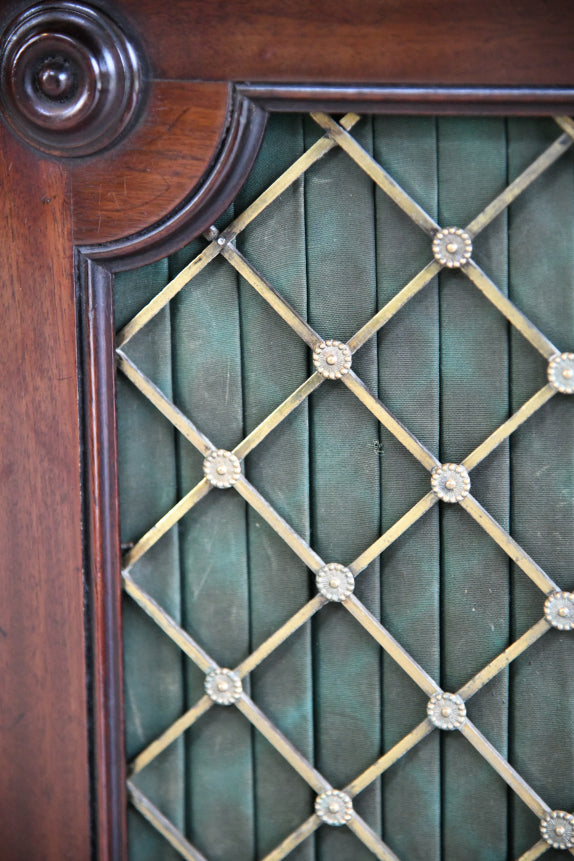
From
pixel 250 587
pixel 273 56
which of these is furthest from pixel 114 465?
pixel 273 56

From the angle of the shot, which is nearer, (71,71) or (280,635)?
(71,71)

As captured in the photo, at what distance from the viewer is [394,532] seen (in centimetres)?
78

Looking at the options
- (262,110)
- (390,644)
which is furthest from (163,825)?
(262,110)

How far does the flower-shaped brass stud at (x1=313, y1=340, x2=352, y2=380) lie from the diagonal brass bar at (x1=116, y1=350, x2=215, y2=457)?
0.14 meters

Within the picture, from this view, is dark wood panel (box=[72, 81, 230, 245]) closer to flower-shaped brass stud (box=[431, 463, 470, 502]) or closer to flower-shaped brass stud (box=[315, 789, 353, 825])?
flower-shaped brass stud (box=[431, 463, 470, 502])

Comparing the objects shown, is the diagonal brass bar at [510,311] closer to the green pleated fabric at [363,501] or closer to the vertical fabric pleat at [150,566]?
the green pleated fabric at [363,501]

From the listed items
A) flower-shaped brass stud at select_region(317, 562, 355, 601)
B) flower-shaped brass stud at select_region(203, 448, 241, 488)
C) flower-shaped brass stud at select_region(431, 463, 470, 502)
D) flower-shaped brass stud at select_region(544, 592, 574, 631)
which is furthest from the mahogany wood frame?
flower-shaped brass stud at select_region(544, 592, 574, 631)

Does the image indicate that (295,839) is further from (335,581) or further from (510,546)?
(510,546)

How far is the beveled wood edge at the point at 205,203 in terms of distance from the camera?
28.6 inches

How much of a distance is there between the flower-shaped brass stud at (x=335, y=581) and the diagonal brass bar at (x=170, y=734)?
0.59ft

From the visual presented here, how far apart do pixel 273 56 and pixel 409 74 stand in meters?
0.12

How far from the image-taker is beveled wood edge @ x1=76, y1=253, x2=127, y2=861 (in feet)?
2.56

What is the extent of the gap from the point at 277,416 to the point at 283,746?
0.35 m

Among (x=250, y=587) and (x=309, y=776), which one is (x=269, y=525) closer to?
(x=250, y=587)
